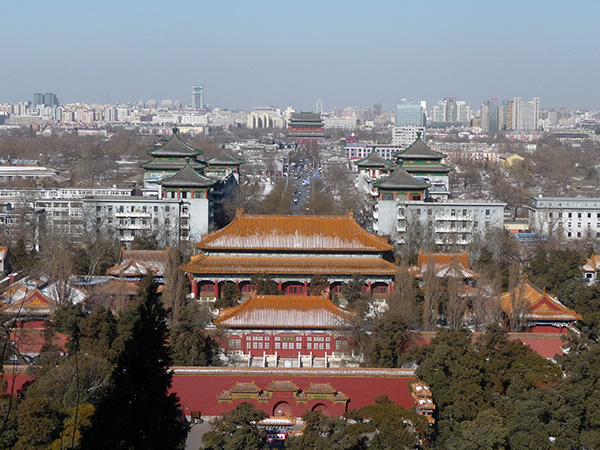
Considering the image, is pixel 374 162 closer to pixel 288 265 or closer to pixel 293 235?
pixel 293 235

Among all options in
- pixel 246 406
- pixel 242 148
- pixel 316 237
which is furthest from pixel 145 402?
pixel 242 148

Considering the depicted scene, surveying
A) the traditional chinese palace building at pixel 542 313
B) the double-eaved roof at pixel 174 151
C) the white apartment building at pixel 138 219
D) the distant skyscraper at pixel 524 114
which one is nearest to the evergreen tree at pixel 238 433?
the traditional chinese palace building at pixel 542 313

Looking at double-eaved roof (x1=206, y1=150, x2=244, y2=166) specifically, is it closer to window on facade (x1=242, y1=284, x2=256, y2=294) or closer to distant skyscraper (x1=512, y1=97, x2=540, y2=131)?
window on facade (x1=242, y1=284, x2=256, y2=294)

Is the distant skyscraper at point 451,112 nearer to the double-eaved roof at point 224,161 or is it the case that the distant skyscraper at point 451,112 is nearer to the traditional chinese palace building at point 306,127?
the traditional chinese palace building at point 306,127

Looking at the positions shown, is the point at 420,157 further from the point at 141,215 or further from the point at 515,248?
the point at 141,215

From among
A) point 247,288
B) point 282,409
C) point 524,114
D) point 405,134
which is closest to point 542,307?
point 282,409
